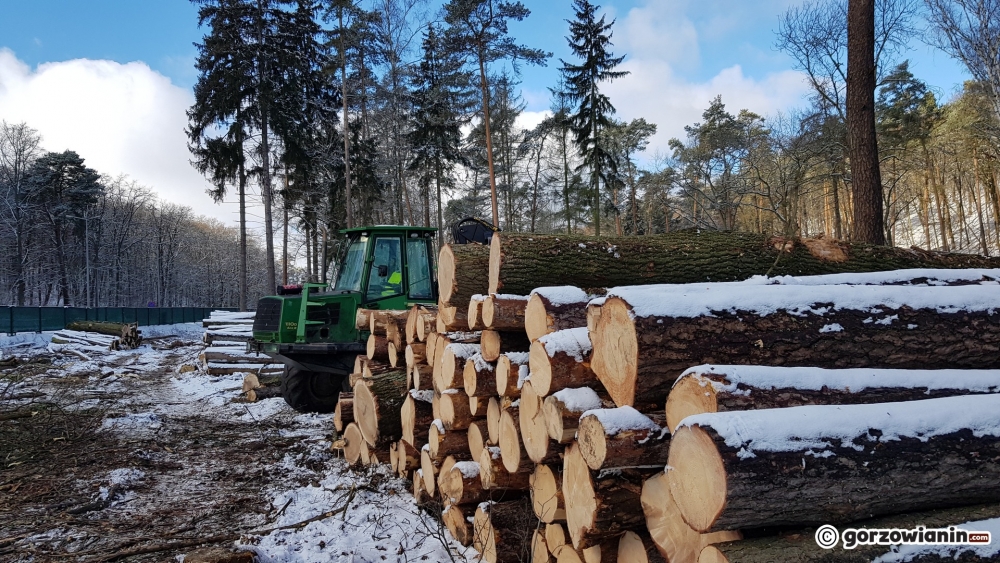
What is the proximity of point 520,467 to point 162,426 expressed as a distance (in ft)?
19.6

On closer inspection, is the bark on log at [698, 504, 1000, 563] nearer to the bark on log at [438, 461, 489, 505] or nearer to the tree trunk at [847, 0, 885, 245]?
the bark on log at [438, 461, 489, 505]

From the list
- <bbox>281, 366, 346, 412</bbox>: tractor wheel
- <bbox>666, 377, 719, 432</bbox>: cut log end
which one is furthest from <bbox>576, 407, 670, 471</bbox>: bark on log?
<bbox>281, 366, 346, 412</bbox>: tractor wheel

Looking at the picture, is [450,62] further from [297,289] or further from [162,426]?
[162,426]

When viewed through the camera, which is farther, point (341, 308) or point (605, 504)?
point (341, 308)

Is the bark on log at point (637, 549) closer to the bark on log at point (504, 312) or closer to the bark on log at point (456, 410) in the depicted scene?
the bark on log at point (504, 312)

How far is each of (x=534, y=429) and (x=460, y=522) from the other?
132cm

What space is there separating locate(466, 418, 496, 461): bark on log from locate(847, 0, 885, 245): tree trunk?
623 centimetres

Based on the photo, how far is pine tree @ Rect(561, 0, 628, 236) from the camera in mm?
22828

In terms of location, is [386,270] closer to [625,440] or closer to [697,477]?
[625,440]

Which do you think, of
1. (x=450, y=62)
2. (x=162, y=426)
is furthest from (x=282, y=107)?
(x=162, y=426)

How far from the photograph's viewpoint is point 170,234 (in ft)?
194

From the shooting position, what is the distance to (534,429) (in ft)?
9.93

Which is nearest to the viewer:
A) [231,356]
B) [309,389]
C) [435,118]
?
[309,389]

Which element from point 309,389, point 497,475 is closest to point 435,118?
point 309,389
